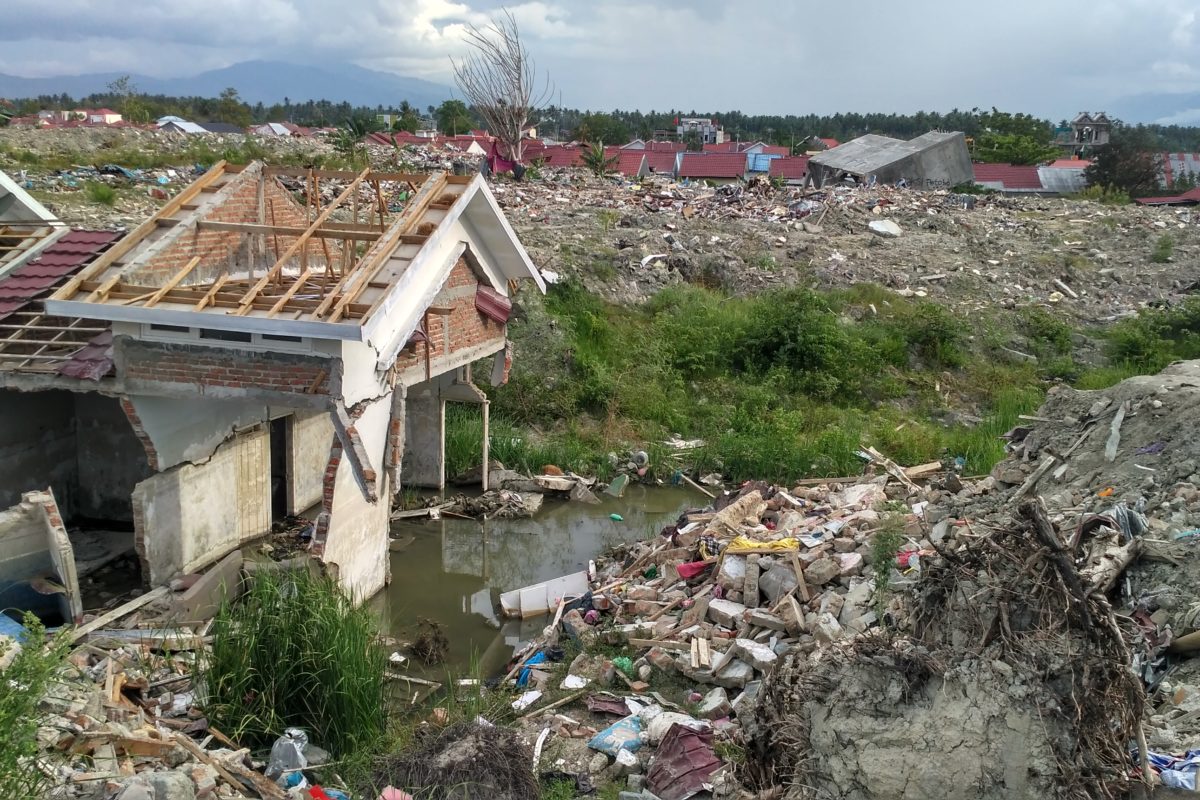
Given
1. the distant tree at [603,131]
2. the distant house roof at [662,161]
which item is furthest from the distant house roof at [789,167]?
the distant tree at [603,131]

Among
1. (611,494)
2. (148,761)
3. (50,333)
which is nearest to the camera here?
(148,761)

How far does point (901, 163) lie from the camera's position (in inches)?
1318

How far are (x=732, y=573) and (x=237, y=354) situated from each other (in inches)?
178

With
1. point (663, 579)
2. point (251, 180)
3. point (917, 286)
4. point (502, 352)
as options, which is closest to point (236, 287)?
point (251, 180)

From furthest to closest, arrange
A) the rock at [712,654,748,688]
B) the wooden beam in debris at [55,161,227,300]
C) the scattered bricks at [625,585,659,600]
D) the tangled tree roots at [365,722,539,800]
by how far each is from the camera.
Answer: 1. the scattered bricks at [625,585,659,600]
2. the wooden beam in debris at [55,161,227,300]
3. the rock at [712,654,748,688]
4. the tangled tree roots at [365,722,539,800]

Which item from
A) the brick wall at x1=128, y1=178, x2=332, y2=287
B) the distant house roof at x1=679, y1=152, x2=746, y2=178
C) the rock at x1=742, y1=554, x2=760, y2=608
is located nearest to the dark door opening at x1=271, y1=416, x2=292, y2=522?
the brick wall at x1=128, y1=178, x2=332, y2=287

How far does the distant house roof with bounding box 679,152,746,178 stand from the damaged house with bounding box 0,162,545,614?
1264 inches

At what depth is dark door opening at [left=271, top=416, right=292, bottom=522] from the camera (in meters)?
10.9

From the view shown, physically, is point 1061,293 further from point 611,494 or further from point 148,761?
point 148,761

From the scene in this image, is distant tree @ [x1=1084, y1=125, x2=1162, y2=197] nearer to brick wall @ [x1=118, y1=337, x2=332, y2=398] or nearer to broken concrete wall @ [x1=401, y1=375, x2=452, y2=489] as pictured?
broken concrete wall @ [x1=401, y1=375, x2=452, y2=489]

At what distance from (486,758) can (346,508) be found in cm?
346

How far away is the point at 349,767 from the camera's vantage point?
19.3 feet

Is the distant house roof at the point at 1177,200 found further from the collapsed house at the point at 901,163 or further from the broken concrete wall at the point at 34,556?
the broken concrete wall at the point at 34,556

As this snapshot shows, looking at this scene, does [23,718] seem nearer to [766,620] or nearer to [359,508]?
[359,508]
